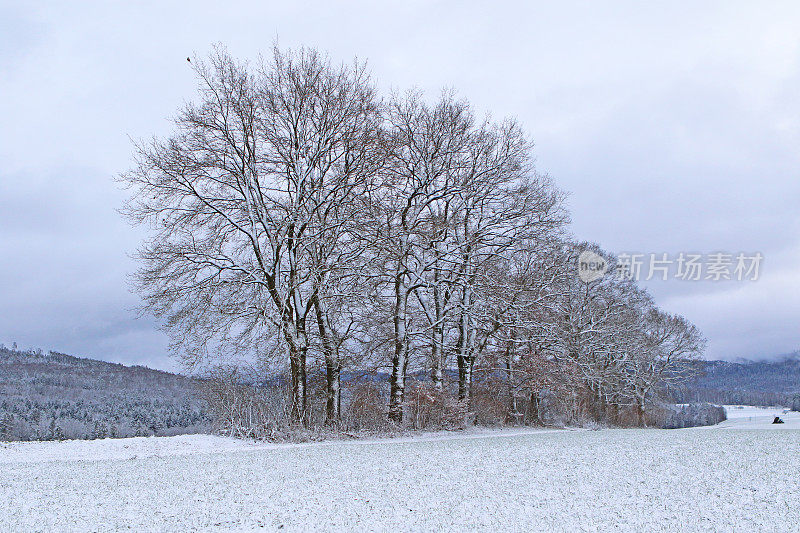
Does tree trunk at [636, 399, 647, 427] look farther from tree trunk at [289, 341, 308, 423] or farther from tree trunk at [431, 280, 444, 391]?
tree trunk at [289, 341, 308, 423]

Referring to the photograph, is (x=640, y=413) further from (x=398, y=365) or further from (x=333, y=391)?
(x=333, y=391)

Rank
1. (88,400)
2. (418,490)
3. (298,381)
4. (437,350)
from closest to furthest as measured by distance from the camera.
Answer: (418,490) → (298,381) → (437,350) → (88,400)

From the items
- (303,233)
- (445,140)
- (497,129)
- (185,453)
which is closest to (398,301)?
(303,233)

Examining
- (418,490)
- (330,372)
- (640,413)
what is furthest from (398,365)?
(640,413)

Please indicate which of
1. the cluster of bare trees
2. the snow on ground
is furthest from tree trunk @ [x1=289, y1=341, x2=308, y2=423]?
the snow on ground

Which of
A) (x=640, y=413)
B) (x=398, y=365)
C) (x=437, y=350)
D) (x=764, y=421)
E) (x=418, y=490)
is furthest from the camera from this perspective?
(x=764, y=421)

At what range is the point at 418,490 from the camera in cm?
717

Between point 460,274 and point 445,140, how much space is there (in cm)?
480

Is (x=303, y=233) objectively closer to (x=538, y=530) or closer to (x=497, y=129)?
(x=497, y=129)

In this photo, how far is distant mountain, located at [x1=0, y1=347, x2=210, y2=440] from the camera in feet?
59.9

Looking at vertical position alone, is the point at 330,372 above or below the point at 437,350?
below

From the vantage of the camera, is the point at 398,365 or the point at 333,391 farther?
the point at 398,365

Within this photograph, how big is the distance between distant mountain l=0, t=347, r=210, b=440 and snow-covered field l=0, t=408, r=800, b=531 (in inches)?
292

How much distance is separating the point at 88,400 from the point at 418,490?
103 feet
